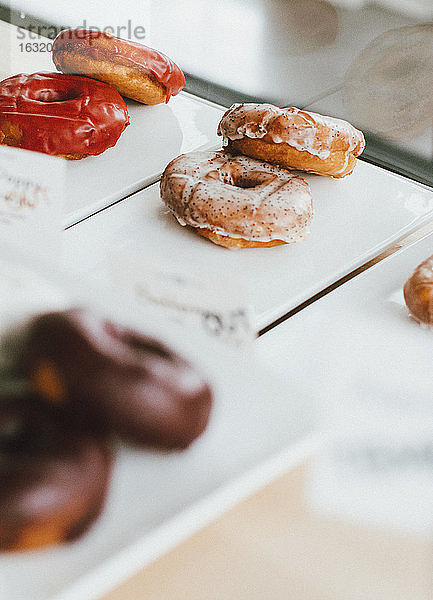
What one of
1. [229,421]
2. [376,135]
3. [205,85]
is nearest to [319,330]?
[229,421]

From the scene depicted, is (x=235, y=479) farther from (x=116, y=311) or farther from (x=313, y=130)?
(x=313, y=130)

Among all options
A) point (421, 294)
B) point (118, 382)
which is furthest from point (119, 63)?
point (118, 382)

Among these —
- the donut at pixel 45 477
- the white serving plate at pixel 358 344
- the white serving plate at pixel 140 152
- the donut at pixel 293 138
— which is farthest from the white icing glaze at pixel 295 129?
the donut at pixel 45 477

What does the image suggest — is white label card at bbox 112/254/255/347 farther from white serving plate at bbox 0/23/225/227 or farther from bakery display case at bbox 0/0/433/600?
white serving plate at bbox 0/23/225/227

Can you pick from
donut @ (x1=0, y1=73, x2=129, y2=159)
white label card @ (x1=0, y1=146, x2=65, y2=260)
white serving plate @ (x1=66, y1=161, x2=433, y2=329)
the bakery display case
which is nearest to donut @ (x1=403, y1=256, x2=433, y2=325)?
the bakery display case

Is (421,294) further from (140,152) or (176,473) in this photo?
(140,152)

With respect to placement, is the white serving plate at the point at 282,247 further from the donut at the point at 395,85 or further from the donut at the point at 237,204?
the donut at the point at 395,85
